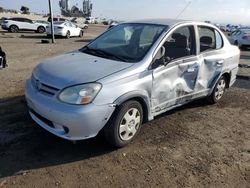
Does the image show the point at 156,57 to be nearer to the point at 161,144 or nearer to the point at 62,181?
the point at 161,144

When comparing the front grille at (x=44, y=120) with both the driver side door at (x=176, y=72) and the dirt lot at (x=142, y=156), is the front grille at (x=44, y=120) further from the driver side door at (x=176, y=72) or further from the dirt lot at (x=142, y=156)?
the driver side door at (x=176, y=72)

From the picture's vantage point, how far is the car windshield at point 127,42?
4551mm

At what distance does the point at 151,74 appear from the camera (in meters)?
4.34

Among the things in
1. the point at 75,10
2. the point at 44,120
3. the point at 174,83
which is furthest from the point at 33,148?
the point at 75,10

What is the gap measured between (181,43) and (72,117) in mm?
2415

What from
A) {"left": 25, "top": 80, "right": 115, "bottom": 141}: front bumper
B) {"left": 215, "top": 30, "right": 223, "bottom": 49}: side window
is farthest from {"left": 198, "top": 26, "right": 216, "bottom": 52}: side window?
{"left": 25, "top": 80, "right": 115, "bottom": 141}: front bumper

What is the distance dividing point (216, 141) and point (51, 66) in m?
2.73

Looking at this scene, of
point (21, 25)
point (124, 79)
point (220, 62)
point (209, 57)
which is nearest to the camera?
point (124, 79)

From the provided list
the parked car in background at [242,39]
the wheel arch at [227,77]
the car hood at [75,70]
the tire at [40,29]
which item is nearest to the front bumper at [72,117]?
the car hood at [75,70]

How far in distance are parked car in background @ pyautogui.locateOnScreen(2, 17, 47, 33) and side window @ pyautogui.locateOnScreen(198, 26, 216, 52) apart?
1012 inches

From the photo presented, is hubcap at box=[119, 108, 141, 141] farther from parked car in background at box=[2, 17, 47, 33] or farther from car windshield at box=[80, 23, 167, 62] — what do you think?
parked car in background at box=[2, 17, 47, 33]

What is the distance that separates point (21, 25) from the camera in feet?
93.4

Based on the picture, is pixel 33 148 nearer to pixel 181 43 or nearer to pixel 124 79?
pixel 124 79

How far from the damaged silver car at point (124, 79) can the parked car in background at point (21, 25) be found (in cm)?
2525
